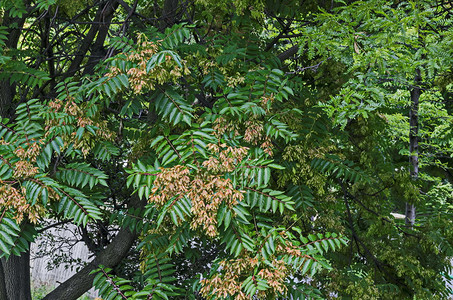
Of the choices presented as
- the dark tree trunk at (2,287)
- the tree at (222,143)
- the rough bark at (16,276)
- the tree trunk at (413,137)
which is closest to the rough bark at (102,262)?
the tree at (222,143)

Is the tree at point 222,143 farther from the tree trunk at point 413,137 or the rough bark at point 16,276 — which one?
the tree trunk at point 413,137

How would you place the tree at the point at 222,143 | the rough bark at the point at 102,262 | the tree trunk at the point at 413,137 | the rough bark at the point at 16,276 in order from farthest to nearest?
the tree trunk at the point at 413,137 → the rough bark at the point at 16,276 → the rough bark at the point at 102,262 → the tree at the point at 222,143

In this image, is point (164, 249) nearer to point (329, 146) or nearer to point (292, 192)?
point (292, 192)

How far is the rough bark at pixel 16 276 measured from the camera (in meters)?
4.97

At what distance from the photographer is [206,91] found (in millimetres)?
4402

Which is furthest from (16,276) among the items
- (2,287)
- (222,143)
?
(222,143)

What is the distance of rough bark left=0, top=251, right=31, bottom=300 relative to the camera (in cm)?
497

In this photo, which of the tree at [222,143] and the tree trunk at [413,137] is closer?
the tree at [222,143]

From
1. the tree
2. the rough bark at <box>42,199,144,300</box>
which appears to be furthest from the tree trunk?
the rough bark at <box>42,199,144,300</box>

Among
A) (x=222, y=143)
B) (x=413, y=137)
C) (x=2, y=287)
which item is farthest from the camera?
(x=413, y=137)

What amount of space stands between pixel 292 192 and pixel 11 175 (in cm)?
212

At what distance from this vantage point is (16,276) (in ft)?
16.4

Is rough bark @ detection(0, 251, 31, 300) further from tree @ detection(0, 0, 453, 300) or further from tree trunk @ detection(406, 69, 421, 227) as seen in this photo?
tree trunk @ detection(406, 69, 421, 227)

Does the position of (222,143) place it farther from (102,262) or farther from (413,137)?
(413,137)
